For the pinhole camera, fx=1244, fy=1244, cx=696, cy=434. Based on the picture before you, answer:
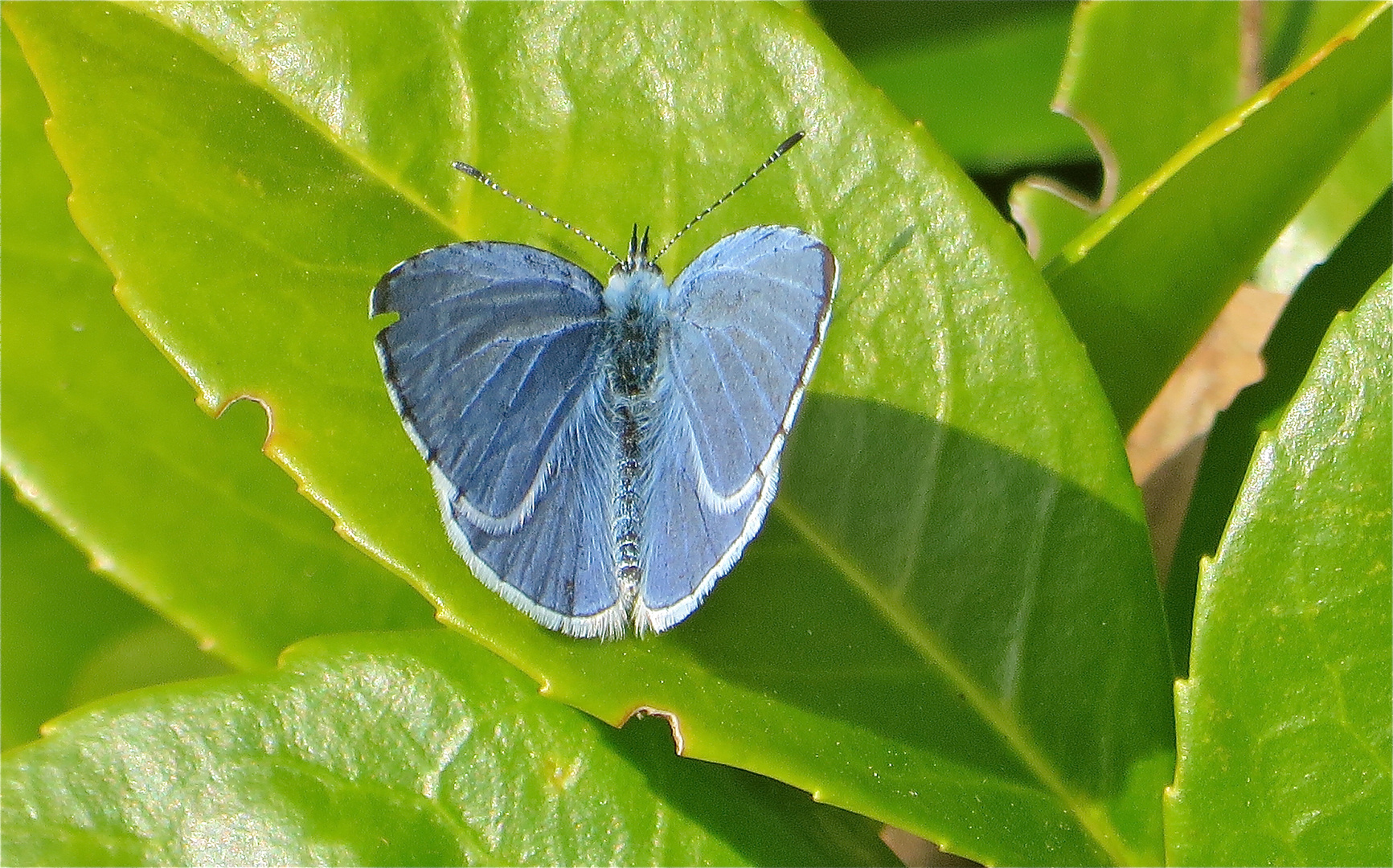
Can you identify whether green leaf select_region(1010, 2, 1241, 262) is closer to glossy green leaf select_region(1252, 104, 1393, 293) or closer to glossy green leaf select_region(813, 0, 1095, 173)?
glossy green leaf select_region(1252, 104, 1393, 293)

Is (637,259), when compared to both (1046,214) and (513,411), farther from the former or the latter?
(1046,214)

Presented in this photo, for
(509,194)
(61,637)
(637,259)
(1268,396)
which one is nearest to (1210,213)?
(1268,396)

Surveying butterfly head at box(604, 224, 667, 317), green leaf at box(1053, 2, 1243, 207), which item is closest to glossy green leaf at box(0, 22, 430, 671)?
butterfly head at box(604, 224, 667, 317)

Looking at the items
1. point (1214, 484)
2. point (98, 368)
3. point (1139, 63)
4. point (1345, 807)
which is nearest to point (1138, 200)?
point (1214, 484)

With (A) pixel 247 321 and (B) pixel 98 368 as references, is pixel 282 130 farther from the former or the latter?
(B) pixel 98 368

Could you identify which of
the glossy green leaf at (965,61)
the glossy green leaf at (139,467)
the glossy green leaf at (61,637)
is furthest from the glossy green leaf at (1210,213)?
the glossy green leaf at (61,637)
